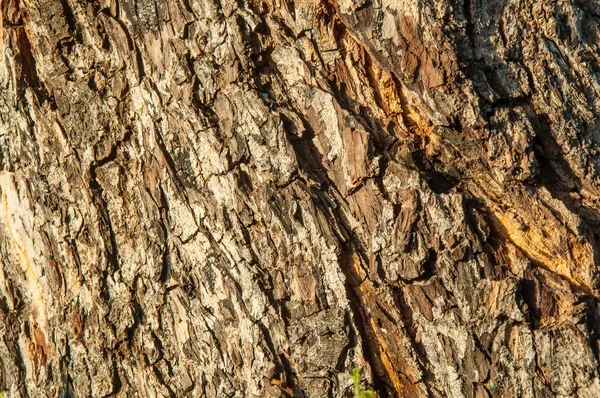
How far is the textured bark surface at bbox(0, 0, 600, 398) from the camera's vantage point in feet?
6.64

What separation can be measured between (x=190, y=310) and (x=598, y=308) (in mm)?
1340

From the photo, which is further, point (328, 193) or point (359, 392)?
point (328, 193)

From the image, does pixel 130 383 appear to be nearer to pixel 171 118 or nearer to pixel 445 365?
pixel 171 118

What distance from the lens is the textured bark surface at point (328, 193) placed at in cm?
→ 202

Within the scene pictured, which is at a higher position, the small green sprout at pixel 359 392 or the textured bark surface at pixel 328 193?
the textured bark surface at pixel 328 193

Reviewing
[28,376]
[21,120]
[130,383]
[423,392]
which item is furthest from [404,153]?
[28,376]

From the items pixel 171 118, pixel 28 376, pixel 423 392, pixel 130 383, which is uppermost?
pixel 171 118

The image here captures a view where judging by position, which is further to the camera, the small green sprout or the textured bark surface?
the textured bark surface

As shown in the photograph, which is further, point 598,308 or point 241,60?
point 241,60

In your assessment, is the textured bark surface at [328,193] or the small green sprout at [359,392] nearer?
the small green sprout at [359,392]

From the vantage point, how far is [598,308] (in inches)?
78.4

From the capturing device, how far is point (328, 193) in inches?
84.2

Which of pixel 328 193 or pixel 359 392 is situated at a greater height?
pixel 328 193

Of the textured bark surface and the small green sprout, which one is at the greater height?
the textured bark surface
